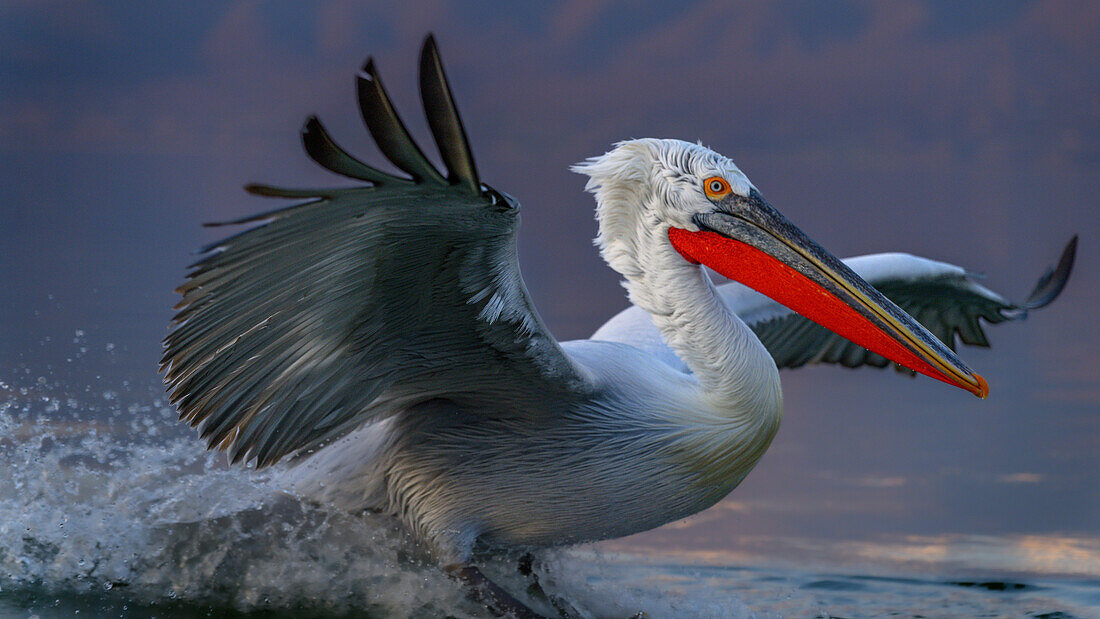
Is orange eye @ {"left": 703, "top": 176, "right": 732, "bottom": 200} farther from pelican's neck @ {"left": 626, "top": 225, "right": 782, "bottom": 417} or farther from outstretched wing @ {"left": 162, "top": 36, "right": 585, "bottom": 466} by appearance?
outstretched wing @ {"left": 162, "top": 36, "right": 585, "bottom": 466}

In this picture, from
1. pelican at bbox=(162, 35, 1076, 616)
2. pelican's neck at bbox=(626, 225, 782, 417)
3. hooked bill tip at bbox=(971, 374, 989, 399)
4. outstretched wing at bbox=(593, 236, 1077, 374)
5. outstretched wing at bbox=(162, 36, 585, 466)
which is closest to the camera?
outstretched wing at bbox=(162, 36, 585, 466)

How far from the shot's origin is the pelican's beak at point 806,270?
398cm

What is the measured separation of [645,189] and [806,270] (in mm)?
678

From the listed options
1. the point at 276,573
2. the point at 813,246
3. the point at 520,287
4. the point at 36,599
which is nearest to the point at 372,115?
the point at 520,287

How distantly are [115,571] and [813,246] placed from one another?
302cm

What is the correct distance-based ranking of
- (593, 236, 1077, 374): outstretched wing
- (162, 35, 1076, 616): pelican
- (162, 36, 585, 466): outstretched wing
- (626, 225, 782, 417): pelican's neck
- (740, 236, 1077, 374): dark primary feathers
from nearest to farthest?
(162, 36, 585, 466): outstretched wing
(162, 35, 1076, 616): pelican
(626, 225, 782, 417): pelican's neck
(593, 236, 1077, 374): outstretched wing
(740, 236, 1077, 374): dark primary feathers

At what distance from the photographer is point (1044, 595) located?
6043 millimetres

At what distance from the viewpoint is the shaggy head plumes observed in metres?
3.98

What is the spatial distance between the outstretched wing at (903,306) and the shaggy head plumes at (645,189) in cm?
122

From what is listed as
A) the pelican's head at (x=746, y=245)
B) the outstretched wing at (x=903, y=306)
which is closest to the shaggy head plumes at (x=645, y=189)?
the pelican's head at (x=746, y=245)

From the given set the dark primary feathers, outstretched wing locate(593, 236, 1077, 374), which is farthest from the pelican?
the dark primary feathers

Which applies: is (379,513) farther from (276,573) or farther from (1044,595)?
(1044,595)

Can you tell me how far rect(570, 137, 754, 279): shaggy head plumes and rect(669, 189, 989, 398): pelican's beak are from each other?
6 centimetres

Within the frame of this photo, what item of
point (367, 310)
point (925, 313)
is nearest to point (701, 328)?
point (367, 310)
